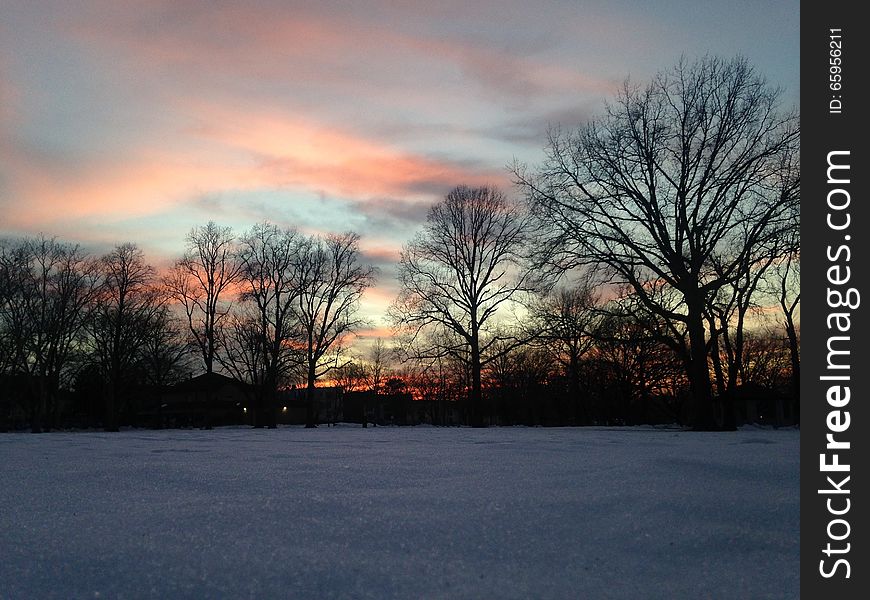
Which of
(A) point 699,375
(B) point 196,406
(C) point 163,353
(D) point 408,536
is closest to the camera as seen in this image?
(D) point 408,536

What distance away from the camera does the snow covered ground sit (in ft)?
5.92

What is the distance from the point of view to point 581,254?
2011 centimetres

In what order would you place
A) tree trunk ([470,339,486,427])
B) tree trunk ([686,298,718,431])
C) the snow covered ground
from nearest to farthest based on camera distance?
1. the snow covered ground
2. tree trunk ([686,298,718,431])
3. tree trunk ([470,339,486,427])

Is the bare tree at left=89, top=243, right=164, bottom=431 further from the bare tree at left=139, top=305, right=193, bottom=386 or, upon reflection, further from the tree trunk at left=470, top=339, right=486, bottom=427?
the tree trunk at left=470, top=339, right=486, bottom=427

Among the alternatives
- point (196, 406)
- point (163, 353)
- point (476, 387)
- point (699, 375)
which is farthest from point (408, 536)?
point (196, 406)

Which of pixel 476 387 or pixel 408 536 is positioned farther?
pixel 476 387

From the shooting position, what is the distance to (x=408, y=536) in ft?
7.47

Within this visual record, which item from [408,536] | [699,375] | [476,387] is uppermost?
[699,375]

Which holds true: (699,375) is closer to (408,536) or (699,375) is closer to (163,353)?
(408,536)

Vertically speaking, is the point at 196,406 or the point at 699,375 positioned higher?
the point at 699,375

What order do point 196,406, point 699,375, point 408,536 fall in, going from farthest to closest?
point 196,406 → point 699,375 → point 408,536

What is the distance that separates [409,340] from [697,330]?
15714mm

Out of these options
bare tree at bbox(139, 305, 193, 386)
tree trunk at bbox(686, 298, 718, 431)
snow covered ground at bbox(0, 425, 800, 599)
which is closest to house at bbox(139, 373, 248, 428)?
bare tree at bbox(139, 305, 193, 386)
